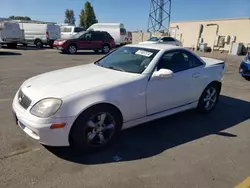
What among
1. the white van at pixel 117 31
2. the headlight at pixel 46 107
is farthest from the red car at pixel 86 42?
the headlight at pixel 46 107

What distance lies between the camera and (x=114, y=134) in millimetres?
3359

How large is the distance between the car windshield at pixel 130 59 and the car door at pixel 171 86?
0.23 m

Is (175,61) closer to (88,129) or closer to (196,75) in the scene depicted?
(196,75)

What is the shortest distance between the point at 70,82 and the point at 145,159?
147 centimetres

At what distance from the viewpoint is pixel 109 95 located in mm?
3102

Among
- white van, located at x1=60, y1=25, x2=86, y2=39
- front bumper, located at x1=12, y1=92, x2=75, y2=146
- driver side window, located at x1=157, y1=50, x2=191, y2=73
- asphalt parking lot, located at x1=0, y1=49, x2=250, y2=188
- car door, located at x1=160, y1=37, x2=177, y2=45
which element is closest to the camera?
asphalt parking lot, located at x1=0, y1=49, x2=250, y2=188

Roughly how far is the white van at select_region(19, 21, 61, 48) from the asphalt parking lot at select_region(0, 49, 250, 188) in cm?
1760

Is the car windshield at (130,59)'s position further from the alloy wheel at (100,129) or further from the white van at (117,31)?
the white van at (117,31)

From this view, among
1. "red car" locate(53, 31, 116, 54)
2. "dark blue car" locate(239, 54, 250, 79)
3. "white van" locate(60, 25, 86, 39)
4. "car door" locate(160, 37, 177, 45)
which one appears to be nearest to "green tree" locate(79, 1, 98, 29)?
"white van" locate(60, 25, 86, 39)

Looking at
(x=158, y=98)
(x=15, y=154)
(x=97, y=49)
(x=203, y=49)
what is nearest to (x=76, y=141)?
(x=15, y=154)

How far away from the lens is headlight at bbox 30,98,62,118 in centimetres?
278

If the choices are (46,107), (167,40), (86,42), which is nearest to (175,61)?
(46,107)

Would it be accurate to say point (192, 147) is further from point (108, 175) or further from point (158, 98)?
point (108, 175)

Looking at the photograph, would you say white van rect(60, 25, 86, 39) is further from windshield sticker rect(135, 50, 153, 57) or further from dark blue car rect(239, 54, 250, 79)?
windshield sticker rect(135, 50, 153, 57)
